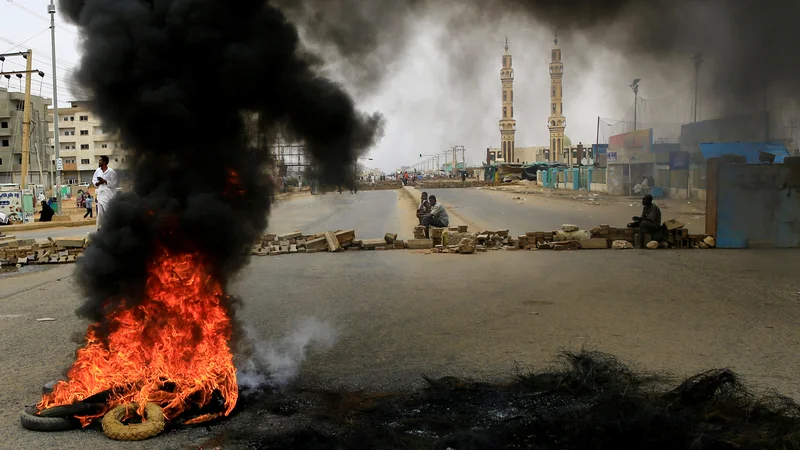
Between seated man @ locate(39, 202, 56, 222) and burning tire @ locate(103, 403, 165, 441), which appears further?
seated man @ locate(39, 202, 56, 222)

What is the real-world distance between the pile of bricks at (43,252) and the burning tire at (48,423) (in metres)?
10.4

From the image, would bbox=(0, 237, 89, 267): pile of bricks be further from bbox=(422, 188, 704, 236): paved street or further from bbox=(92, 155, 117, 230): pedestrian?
bbox=(422, 188, 704, 236): paved street

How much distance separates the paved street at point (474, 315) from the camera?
529 centimetres

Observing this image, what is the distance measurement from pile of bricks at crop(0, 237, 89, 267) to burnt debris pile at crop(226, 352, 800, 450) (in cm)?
1142

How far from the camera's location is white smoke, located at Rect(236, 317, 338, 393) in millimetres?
5012

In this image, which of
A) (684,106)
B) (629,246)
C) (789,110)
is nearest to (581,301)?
(629,246)

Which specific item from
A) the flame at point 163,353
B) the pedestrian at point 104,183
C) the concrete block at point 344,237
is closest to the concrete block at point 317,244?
the concrete block at point 344,237

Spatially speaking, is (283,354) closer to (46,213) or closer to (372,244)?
(372,244)

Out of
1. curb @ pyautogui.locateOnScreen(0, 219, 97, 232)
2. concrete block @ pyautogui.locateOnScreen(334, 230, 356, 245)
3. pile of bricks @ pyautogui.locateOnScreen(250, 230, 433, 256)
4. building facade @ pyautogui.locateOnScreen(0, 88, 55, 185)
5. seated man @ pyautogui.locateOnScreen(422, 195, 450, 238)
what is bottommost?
curb @ pyautogui.locateOnScreen(0, 219, 97, 232)

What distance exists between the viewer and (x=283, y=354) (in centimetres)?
586

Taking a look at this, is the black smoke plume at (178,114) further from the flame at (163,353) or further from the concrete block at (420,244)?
the concrete block at (420,244)

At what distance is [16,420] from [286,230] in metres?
15.3

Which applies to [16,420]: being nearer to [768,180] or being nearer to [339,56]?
[339,56]

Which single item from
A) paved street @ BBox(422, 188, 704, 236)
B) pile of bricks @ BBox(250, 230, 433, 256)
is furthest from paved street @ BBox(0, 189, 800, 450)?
paved street @ BBox(422, 188, 704, 236)
